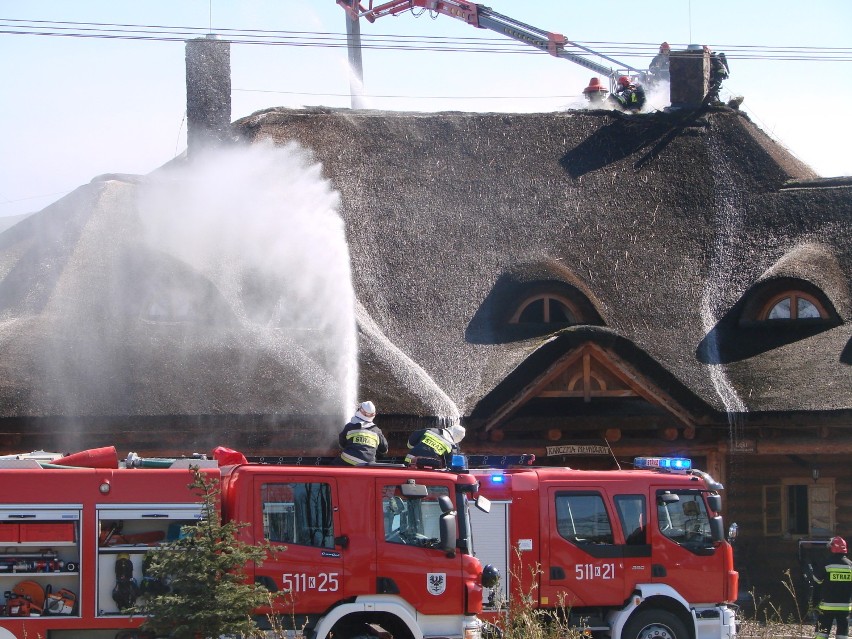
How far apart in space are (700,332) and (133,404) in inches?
365

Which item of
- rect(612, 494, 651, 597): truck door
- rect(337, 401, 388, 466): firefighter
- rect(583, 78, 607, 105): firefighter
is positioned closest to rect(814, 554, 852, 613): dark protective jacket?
rect(612, 494, 651, 597): truck door

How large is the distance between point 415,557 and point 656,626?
3.16 meters

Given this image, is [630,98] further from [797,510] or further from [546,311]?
[797,510]

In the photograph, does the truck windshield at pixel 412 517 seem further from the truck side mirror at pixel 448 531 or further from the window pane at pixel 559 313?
the window pane at pixel 559 313

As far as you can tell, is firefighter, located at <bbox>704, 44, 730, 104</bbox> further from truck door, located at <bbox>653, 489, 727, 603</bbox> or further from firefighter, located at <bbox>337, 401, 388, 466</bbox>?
firefighter, located at <bbox>337, 401, 388, 466</bbox>

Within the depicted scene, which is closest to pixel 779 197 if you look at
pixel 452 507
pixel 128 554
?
pixel 452 507

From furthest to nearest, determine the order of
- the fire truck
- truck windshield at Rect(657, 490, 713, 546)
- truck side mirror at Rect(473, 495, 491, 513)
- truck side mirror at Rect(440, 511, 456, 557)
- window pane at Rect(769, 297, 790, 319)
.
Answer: window pane at Rect(769, 297, 790, 319), truck windshield at Rect(657, 490, 713, 546), truck side mirror at Rect(473, 495, 491, 513), truck side mirror at Rect(440, 511, 456, 557), the fire truck

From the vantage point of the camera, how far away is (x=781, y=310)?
20.5 metres

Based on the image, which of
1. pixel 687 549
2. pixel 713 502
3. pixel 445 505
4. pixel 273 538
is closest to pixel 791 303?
pixel 713 502

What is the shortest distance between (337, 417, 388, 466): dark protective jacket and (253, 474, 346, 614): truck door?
2.82 feet

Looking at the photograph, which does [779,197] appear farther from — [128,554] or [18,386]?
[128,554]

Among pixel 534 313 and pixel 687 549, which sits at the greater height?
pixel 534 313

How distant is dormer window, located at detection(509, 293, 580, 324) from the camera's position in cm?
2036

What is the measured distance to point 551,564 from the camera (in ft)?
41.0
